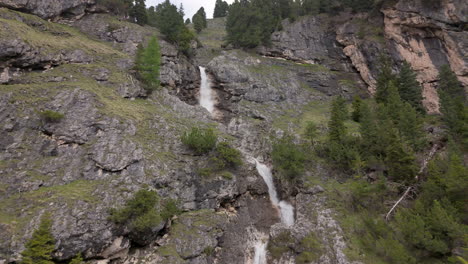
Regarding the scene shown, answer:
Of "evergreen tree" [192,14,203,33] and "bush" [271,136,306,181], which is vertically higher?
"evergreen tree" [192,14,203,33]

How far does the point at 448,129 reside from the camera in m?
30.8

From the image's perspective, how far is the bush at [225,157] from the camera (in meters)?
32.0

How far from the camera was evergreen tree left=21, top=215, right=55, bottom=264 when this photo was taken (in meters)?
18.1

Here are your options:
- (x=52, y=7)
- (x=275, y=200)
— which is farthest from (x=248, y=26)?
(x=275, y=200)

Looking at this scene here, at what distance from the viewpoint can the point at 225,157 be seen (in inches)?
1276

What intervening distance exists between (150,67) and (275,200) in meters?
27.4

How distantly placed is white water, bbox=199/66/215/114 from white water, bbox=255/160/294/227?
17.0m

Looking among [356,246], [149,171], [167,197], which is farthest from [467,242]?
[149,171]

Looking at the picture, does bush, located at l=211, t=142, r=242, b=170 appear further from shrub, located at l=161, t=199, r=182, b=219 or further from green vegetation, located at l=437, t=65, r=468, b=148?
green vegetation, located at l=437, t=65, r=468, b=148

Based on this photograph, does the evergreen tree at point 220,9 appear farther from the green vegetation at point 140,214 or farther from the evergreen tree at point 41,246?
the evergreen tree at point 41,246

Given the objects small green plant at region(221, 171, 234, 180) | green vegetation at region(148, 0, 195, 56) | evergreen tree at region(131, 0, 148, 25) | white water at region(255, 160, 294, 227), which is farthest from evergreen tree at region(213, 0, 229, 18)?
small green plant at region(221, 171, 234, 180)

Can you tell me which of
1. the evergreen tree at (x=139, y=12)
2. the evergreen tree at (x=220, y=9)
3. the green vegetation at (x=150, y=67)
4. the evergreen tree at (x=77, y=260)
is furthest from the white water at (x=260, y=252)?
the evergreen tree at (x=220, y=9)

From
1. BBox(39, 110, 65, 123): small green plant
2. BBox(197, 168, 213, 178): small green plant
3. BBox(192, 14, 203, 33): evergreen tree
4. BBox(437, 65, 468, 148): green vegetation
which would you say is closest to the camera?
BBox(39, 110, 65, 123): small green plant

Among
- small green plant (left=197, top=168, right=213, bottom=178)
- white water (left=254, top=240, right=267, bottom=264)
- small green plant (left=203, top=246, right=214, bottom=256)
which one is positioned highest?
small green plant (left=197, top=168, right=213, bottom=178)
